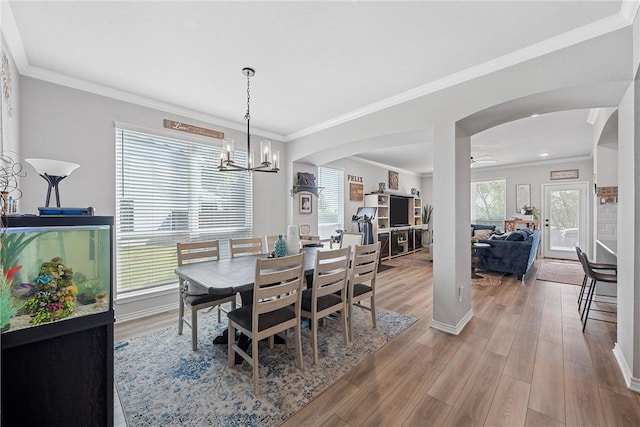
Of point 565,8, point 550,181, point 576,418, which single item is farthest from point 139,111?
point 550,181

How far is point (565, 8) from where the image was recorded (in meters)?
1.78

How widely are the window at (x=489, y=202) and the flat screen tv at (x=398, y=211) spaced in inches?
85.5

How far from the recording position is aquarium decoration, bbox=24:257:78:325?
4.00 feet

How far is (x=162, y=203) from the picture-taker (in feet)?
11.2

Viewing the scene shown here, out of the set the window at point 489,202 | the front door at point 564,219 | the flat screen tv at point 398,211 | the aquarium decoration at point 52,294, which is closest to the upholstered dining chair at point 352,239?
the aquarium decoration at point 52,294

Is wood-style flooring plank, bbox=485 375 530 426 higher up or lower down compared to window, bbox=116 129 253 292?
lower down

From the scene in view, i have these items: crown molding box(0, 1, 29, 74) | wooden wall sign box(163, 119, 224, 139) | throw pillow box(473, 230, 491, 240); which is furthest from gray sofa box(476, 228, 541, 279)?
crown molding box(0, 1, 29, 74)

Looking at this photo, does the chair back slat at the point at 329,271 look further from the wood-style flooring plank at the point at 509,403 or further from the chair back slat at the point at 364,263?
the wood-style flooring plank at the point at 509,403

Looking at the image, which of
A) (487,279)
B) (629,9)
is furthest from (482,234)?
(629,9)

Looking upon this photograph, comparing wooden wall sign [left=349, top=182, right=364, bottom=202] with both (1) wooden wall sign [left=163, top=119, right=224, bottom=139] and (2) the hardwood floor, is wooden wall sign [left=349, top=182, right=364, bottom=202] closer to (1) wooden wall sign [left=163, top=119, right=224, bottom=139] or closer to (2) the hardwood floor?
(1) wooden wall sign [left=163, top=119, right=224, bottom=139]

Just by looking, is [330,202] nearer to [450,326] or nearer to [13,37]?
[450,326]

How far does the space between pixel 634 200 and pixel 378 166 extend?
18.3 ft

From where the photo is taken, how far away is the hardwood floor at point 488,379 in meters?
1.66

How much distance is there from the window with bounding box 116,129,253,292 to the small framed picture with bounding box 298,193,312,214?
1217 mm
